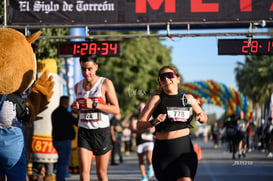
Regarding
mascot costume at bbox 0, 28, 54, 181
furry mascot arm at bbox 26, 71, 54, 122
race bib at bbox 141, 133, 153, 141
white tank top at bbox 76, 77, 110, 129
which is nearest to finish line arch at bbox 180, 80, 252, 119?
race bib at bbox 141, 133, 153, 141

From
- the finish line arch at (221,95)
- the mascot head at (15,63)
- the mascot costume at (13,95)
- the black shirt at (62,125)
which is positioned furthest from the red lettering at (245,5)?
the finish line arch at (221,95)

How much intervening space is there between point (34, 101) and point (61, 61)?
10827 millimetres

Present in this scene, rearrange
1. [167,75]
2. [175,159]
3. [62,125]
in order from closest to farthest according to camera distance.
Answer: [175,159], [167,75], [62,125]

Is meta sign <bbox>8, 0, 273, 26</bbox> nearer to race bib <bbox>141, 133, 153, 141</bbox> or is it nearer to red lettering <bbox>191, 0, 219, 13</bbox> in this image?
red lettering <bbox>191, 0, 219, 13</bbox>

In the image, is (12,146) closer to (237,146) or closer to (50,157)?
(50,157)

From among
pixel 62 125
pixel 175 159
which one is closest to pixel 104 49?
pixel 62 125

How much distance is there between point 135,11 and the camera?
1298 cm

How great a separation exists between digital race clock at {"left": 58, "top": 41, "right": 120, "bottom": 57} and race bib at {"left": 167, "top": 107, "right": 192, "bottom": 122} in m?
5.61

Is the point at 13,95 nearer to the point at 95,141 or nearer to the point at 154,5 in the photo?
the point at 95,141

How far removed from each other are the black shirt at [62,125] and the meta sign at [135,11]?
189 centimetres

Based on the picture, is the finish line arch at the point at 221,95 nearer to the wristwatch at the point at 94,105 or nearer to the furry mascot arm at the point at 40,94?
the furry mascot arm at the point at 40,94

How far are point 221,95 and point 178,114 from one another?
44478 mm

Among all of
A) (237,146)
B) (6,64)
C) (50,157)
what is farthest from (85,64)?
(237,146)

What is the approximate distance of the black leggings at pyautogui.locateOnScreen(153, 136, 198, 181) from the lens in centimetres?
736
